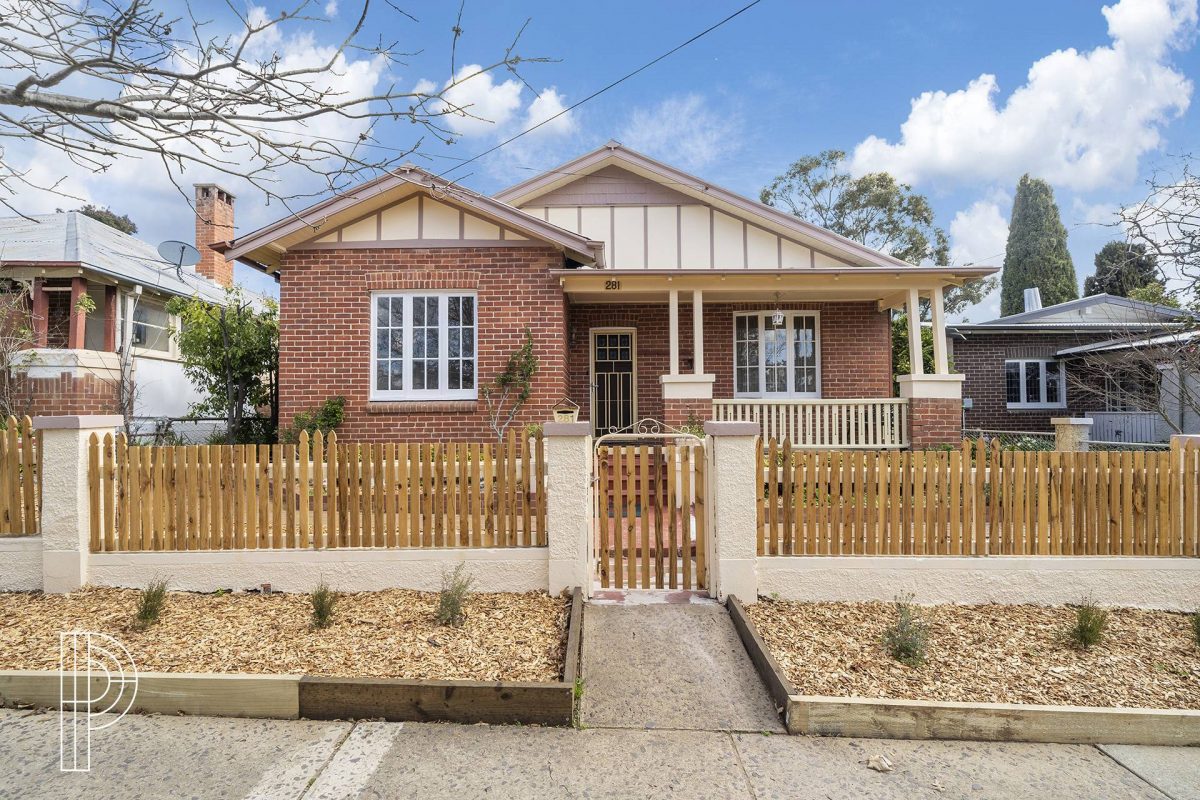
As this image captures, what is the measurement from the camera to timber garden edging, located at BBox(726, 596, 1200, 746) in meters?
3.48

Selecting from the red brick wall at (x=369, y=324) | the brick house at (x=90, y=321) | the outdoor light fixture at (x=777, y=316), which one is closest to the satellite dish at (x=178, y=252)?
the brick house at (x=90, y=321)

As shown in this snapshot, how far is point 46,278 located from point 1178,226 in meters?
18.6

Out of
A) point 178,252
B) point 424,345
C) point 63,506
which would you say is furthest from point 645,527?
point 178,252

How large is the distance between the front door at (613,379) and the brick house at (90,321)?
845cm

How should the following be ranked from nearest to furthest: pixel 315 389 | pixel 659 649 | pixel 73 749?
pixel 73 749, pixel 659 649, pixel 315 389

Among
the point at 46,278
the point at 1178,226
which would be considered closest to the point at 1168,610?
the point at 1178,226

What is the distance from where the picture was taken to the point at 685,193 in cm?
1257

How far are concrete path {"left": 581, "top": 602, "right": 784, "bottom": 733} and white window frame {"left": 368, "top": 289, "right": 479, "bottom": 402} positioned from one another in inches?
228

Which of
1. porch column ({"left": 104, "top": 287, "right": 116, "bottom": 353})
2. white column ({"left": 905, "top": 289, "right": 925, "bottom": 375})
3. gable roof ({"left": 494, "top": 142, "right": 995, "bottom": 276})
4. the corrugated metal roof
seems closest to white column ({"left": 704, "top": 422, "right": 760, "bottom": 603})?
white column ({"left": 905, "top": 289, "right": 925, "bottom": 375})

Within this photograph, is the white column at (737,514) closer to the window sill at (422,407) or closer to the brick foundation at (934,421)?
the window sill at (422,407)

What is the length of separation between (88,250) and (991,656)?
17.3 meters

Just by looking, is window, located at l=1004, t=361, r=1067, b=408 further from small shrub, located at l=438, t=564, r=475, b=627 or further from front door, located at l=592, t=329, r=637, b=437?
small shrub, located at l=438, t=564, r=475, b=627

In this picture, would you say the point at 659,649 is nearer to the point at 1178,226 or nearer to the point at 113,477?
the point at 113,477

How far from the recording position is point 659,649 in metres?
4.27
